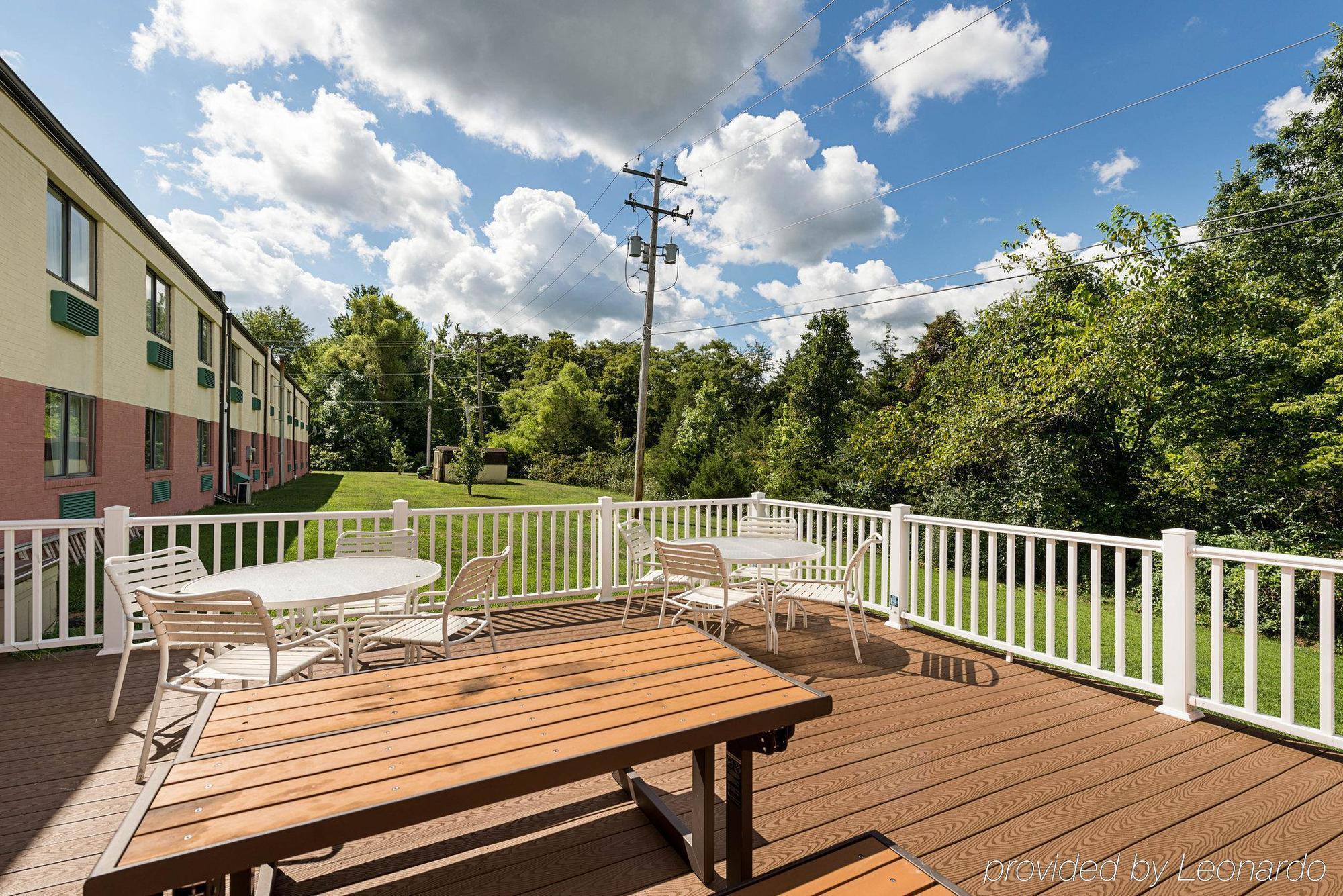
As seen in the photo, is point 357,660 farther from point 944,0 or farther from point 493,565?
point 944,0

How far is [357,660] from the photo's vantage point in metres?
3.24

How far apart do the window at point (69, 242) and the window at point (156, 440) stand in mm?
2590

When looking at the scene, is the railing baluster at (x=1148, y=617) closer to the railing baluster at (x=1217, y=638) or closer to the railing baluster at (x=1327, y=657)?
the railing baluster at (x=1217, y=638)

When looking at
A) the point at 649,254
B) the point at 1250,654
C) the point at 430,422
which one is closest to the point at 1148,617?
the point at 1250,654

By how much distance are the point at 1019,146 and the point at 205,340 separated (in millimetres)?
16544

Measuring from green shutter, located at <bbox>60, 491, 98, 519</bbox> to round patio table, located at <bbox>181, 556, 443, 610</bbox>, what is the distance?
5545mm

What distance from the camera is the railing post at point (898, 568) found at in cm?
492

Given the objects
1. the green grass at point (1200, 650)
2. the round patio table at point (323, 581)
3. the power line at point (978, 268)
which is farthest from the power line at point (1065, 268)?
the round patio table at point (323, 581)

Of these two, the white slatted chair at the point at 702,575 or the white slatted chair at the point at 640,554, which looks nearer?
the white slatted chair at the point at 702,575

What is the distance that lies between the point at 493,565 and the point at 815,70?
372 inches

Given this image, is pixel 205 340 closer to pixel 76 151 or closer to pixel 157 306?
pixel 157 306

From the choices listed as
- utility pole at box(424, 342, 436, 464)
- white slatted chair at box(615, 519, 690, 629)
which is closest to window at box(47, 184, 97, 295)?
white slatted chair at box(615, 519, 690, 629)

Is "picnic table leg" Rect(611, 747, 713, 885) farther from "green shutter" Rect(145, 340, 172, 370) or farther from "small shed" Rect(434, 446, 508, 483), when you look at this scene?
"small shed" Rect(434, 446, 508, 483)

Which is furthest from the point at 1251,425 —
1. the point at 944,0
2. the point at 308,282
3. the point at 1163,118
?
the point at 308,282
